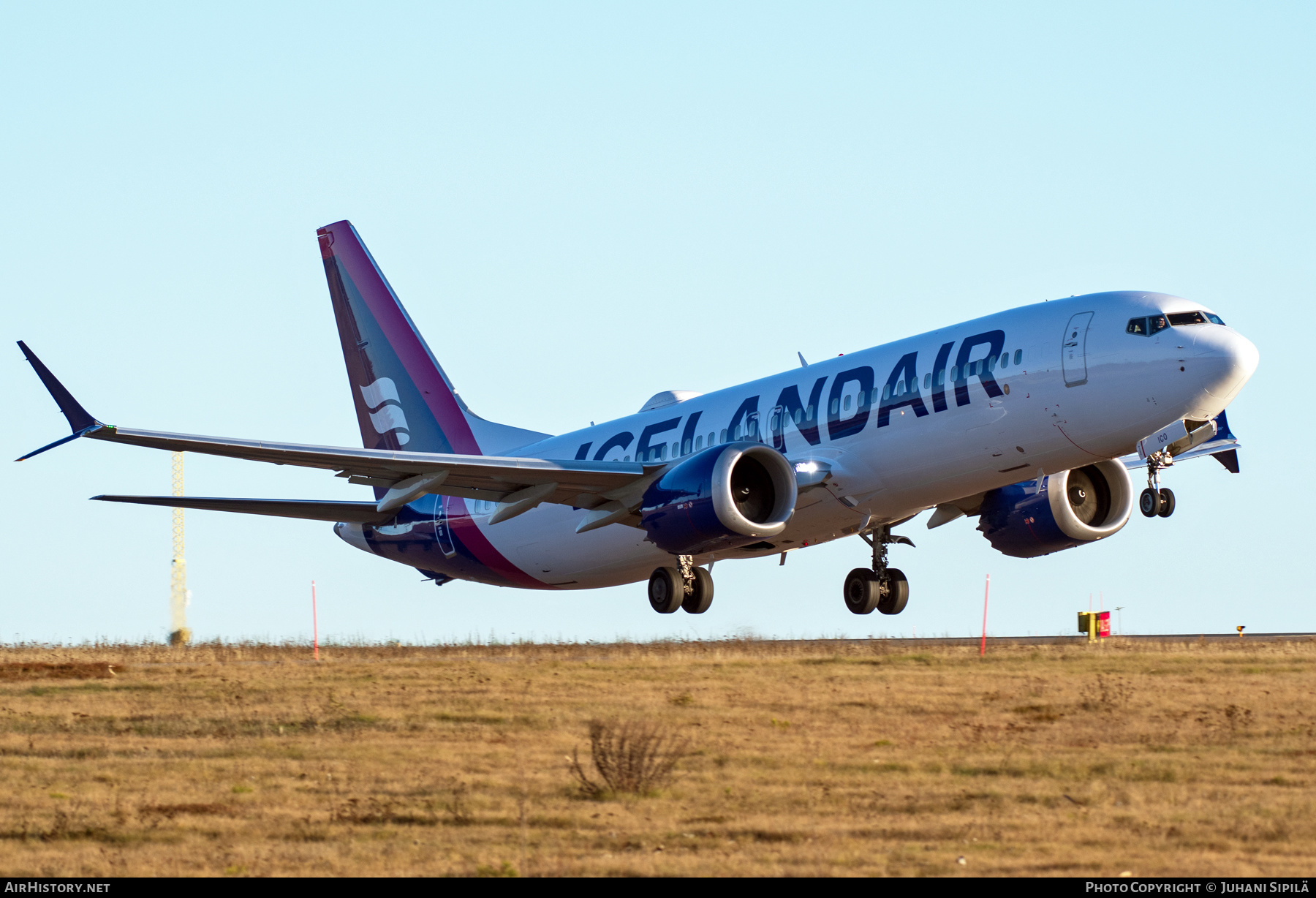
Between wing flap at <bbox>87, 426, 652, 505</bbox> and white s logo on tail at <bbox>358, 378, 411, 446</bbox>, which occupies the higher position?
white s logo on tail at <bbox>358, 378, 411, 446</bbox>

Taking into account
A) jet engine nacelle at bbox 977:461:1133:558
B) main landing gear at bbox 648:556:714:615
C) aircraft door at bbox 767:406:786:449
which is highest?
aircraft door at bbox 767:406:786:449

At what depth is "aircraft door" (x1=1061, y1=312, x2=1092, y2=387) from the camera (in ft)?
79.5

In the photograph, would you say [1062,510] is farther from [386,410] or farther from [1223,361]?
[386,410]

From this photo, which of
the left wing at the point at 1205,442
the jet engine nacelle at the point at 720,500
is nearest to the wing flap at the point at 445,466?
the jet engine nacelle at the point at 720,500

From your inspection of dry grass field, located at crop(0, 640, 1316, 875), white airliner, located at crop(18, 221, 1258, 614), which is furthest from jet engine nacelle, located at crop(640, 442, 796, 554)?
dry grass field, located at crop(0, 640, 1316, 875)

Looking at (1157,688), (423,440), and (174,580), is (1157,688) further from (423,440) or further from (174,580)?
(174,580)

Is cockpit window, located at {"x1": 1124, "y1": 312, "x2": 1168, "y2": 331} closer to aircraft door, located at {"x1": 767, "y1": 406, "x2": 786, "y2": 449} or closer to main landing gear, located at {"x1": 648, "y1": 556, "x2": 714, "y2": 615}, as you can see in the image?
aircraft door, located at {"x1": 767, "y1": 406, "x2": 786, "y2": 449}

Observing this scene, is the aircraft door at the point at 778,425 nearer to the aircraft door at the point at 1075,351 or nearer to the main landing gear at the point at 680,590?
the main landing gear at the point at 680,590

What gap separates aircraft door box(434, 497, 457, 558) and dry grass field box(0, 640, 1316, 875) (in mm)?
5187

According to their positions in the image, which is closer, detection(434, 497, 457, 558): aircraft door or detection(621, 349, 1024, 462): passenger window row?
detection(621, 349, 1024, 462): passenger window row

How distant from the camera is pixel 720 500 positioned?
86.2 feet

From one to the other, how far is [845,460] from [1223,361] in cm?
667

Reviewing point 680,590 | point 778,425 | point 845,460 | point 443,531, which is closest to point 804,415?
point 778,425
